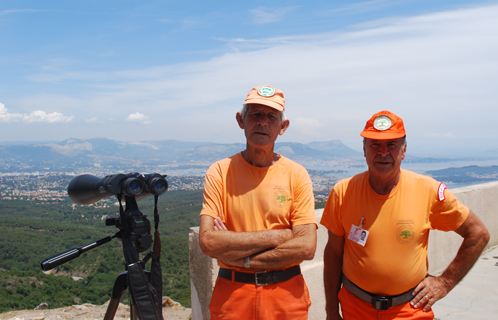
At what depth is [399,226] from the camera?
1806mm

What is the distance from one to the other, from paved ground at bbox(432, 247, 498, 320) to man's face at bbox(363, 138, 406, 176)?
2368 mm

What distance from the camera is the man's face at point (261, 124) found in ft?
6.54

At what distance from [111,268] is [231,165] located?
999cm

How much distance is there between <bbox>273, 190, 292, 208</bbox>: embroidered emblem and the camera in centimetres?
194

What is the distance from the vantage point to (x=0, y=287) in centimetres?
613

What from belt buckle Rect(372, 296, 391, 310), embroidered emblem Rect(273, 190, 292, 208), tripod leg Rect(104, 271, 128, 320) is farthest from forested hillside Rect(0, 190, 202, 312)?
belt buckle Rect(372, 296, 391, 310)

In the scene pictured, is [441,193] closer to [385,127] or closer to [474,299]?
[385,127]

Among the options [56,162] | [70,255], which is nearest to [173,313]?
[70,255]

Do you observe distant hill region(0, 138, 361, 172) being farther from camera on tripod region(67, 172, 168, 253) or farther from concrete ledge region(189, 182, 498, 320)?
camera on tripod region(67, 172, 168, 253)

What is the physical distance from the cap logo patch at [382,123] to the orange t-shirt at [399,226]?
31 centimetres

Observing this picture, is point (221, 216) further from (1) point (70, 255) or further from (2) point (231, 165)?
(1) point (70, 255)

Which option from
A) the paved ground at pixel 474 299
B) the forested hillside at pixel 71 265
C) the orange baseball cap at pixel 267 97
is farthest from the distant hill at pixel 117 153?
the orange baseball cap at pixel 267 97

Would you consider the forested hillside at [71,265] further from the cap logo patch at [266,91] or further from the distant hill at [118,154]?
the distant hill at [118,154]

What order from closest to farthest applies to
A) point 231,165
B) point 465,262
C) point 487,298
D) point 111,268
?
1. point 465,262
2. point 231,165
3. point 487,298
4. point 111,268
